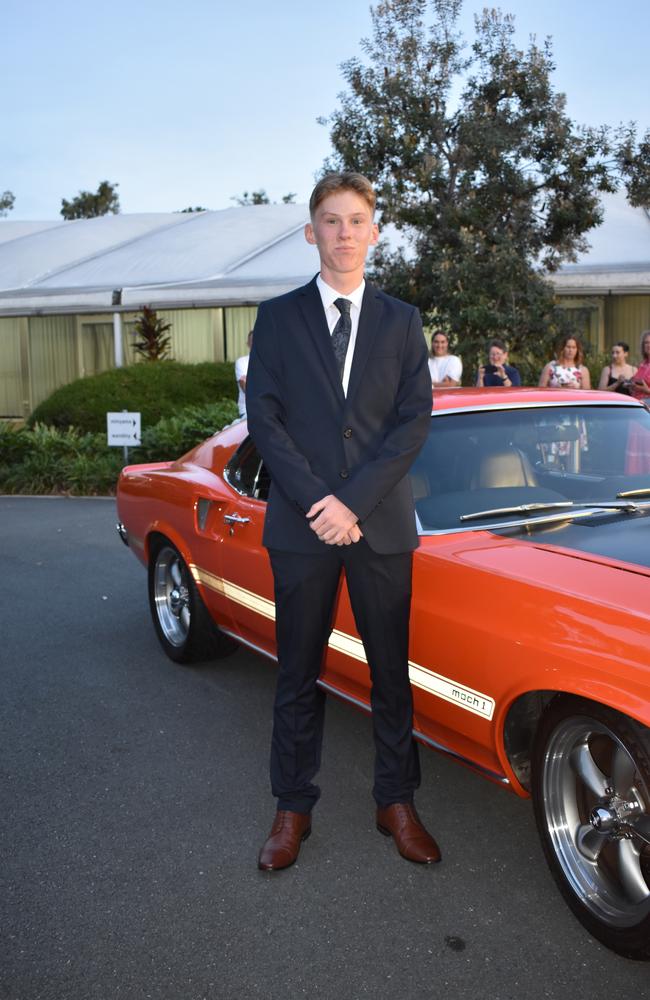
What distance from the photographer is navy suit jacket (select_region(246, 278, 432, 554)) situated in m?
2.98

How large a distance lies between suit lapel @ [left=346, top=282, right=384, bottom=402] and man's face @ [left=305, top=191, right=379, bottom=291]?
80mm

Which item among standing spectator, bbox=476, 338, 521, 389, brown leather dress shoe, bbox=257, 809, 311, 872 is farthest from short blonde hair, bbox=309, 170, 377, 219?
standing spectator, bbox=476, 338, 521, 389

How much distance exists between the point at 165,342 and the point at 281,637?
58.2 ft

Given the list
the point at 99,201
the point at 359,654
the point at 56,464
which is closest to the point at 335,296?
the point at 359,654

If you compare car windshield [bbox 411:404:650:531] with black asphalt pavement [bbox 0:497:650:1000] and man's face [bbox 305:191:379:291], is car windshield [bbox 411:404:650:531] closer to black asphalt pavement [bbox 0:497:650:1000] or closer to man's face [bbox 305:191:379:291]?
man's face [bbox 305:191:379:291]

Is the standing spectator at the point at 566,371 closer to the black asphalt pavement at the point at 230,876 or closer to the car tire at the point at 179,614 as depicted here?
the car tire at the point at 179,614

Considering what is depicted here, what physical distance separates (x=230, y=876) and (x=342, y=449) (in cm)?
139

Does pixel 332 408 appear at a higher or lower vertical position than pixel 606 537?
higher

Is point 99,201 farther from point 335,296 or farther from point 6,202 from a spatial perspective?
point 335,296

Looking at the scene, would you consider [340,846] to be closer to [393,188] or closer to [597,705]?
[597,705]

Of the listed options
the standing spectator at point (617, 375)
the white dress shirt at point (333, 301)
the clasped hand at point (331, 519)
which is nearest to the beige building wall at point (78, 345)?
the standing spectator at point (617, 375)

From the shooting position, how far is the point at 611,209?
66.9ft

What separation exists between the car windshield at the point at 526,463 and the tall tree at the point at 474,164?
10208mm

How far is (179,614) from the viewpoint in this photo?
5.35m
